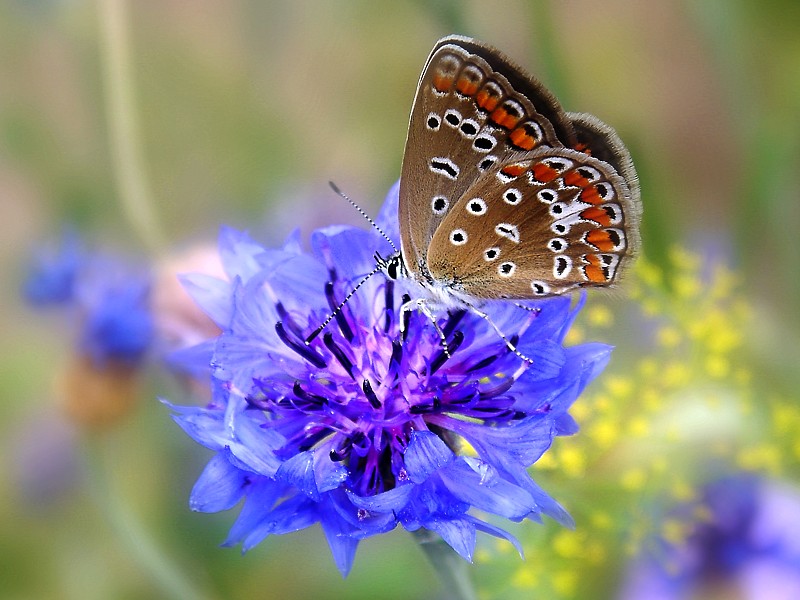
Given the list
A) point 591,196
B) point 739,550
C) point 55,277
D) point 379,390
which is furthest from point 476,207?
point 55,277

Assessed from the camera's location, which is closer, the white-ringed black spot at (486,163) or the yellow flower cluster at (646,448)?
the white-ringed black spot at (486,163)

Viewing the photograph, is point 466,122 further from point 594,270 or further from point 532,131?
point 594,270

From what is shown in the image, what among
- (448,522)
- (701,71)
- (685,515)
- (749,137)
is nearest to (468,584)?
(448,522)

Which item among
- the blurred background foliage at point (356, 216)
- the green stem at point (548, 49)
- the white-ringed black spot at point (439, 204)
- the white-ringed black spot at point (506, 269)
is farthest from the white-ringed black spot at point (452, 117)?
the green stem at point (548, 49)

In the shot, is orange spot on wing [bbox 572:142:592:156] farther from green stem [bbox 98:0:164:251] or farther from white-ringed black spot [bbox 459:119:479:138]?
green stem [bbox 98:0:164:251]


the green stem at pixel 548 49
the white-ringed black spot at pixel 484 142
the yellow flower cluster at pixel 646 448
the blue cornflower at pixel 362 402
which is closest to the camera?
the blue cornflower at pixel 362 402

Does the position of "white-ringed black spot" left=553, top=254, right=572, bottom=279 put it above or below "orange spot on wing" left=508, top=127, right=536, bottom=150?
below

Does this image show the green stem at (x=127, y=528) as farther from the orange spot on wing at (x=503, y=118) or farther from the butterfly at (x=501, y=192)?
the orange spot on wing at (x=503, y=118)

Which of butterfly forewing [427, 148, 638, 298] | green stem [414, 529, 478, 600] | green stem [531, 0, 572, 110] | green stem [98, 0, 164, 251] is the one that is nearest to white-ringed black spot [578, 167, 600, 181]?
butterfly forewing [427, 148, 638, 298]
